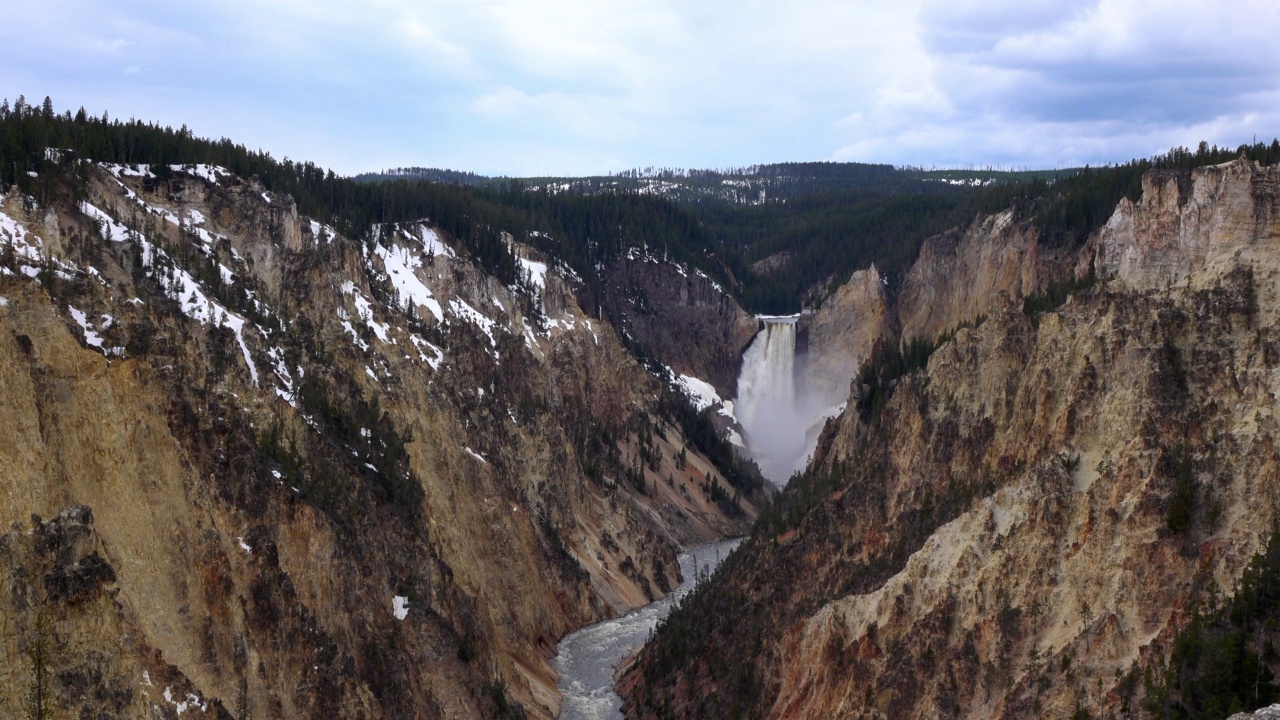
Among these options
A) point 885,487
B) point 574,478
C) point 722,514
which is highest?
point 885,487

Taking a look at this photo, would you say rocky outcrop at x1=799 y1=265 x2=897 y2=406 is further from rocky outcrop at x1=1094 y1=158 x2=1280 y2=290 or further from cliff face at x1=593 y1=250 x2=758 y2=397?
rocky outcrop at x1=1094 y1=158 x2=1280 y2=290

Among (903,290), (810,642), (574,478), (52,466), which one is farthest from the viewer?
(903,290)

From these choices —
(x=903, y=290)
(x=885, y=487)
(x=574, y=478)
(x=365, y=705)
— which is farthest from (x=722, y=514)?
(x=365, y=705)

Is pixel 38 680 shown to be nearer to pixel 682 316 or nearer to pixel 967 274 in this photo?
pixel 967 274

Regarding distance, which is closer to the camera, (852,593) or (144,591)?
(144,591)

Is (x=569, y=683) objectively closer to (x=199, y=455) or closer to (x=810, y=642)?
(x=810, y=642)

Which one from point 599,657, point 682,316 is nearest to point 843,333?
point 682,316
